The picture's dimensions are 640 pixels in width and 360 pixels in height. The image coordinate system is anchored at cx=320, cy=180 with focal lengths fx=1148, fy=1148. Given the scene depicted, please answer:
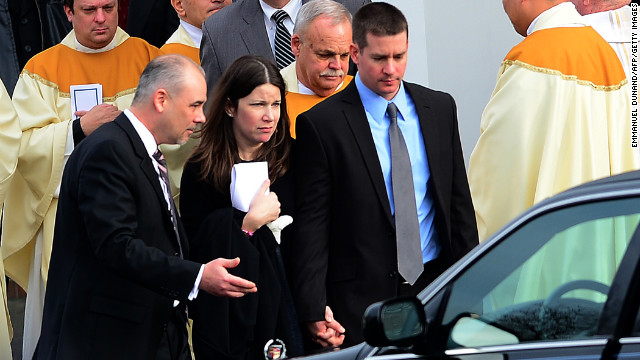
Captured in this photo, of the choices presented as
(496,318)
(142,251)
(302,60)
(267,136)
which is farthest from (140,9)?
(496,318)

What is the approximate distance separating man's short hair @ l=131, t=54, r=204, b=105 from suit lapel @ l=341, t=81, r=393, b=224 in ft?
2.26

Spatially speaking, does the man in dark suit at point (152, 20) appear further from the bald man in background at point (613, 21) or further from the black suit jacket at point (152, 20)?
the bald man in background at point (613, 21)

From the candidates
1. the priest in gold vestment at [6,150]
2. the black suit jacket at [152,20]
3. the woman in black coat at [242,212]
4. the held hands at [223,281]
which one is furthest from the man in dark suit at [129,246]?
the black suit jacket at [152,20]

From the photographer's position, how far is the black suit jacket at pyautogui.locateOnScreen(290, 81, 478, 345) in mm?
4613

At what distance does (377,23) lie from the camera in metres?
4.70

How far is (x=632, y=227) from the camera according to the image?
2.74 metres

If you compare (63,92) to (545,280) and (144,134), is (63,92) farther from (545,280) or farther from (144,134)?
(545,280)

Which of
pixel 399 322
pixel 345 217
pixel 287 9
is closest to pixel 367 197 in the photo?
pixel 345 217

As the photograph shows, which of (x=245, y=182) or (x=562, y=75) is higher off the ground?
(x=562, y=75)

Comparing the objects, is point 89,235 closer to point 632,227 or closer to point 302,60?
point 302,60

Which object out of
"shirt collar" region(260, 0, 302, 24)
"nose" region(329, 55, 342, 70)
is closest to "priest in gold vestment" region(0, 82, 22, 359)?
"shirt collar" region(260, 0, 302, 24)

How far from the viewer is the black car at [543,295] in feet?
9.07

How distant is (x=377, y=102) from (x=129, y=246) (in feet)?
4.01

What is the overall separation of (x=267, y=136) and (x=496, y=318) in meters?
1.88
